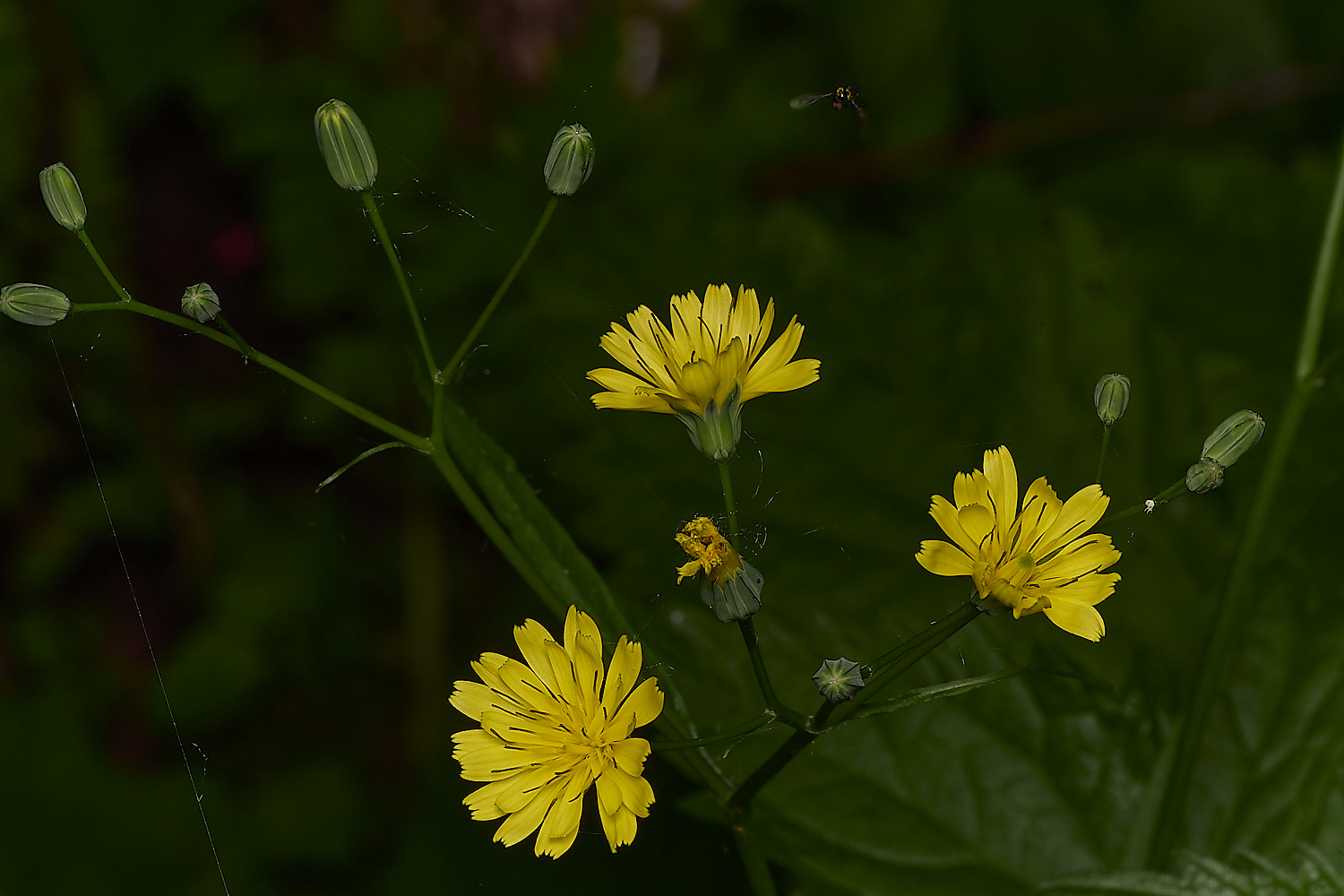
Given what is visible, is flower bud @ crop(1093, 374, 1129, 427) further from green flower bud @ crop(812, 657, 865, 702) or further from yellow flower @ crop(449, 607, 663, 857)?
yellow flower @ crop(449, 607, 663, 857)

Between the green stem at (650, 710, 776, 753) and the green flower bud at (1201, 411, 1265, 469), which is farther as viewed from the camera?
the green flower bud at (1201, 411, 1265, 469)

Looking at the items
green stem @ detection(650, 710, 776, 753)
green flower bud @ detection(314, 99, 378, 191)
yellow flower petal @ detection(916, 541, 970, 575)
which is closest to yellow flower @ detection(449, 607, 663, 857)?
green stem @ detection(650, 710, 776, 753)

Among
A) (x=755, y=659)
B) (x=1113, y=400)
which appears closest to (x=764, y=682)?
(x=755, y=659)

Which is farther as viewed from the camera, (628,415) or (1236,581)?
(628,415)

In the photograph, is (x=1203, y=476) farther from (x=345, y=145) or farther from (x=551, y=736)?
(x=345, y=145)

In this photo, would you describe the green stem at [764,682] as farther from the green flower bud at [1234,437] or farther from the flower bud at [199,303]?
the flower bud at [199,303]

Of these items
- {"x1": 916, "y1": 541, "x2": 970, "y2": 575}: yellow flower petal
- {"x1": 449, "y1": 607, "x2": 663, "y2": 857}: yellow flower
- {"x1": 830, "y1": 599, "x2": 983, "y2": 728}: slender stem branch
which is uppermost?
{"x1": 449, "y1": 607, "x2": 663, "y2": 857}: yellow flower

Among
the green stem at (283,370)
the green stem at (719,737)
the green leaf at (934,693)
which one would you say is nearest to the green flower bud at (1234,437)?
the green leaf at (934,693)
